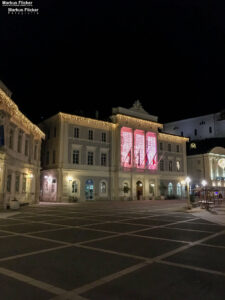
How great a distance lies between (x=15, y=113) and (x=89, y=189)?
19046mm

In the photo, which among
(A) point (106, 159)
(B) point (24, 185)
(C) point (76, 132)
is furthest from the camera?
(A) point (106, 159)

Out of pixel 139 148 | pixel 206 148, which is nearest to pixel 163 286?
pixel 139 148

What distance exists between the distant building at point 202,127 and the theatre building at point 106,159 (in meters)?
21.5

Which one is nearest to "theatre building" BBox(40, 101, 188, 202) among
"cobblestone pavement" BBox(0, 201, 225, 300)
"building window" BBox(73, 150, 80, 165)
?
"building window" BBox(73, 150, 80, 165)

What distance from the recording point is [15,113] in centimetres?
2495

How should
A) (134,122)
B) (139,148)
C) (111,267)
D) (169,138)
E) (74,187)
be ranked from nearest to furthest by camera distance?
(111,267) → (74,187) → (134,122) → (139,148) → (169,138)

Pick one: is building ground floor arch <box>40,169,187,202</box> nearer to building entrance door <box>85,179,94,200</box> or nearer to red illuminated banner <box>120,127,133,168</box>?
building entrance door <box>85,179,94,200</box>

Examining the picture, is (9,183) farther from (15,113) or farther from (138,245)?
(138,245)

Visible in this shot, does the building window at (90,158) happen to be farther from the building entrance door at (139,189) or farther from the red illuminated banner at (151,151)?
the red illuminated banner at (151,151)

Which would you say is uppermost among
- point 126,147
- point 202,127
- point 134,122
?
point 202,127

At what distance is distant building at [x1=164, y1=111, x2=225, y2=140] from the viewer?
66.1m

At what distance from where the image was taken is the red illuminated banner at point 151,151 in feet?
155

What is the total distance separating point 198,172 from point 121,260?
56999 millimetres

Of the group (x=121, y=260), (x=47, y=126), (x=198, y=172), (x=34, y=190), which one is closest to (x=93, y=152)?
(x=47, y=126)
